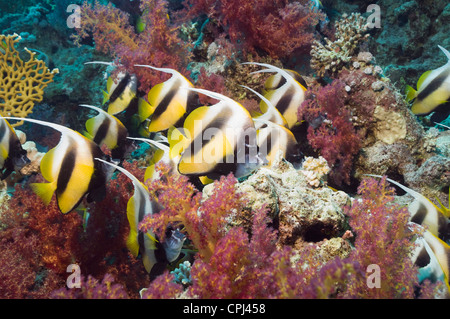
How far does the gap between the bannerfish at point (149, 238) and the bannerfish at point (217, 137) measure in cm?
34

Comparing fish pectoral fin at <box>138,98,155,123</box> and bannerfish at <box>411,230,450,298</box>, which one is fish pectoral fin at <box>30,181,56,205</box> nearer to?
fish pectoral fin at <box>138,98,155,123</box>

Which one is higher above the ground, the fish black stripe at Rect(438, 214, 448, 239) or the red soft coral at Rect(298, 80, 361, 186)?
the red soft coral at Rect(298, 80, 361, 186)

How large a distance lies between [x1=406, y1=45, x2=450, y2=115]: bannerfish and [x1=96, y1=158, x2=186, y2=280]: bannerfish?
3.41 metres

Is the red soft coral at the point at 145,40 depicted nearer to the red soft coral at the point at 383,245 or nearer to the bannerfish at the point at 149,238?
the bannerfish at the point at 149,238

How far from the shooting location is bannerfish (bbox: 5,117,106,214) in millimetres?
2016

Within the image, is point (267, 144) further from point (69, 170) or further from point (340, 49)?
point (340, 49)

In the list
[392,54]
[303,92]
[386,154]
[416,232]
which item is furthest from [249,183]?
[392,54]

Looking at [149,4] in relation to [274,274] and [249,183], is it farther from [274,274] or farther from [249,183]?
[274,274]

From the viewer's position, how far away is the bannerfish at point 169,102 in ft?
9.16

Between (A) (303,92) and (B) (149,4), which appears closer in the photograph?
(A) (303,92)

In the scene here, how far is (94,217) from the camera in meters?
Answer: 2.50

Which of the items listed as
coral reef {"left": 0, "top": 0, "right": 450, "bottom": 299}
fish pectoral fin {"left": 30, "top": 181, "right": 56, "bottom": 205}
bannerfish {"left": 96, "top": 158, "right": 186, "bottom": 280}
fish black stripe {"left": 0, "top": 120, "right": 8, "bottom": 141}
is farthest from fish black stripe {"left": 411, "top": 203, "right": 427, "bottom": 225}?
fish black stripe {"left": 0, "top": 120, "right": 8, "bottom": 141}

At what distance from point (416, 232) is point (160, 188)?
74.4 inches

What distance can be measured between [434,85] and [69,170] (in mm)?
4086
